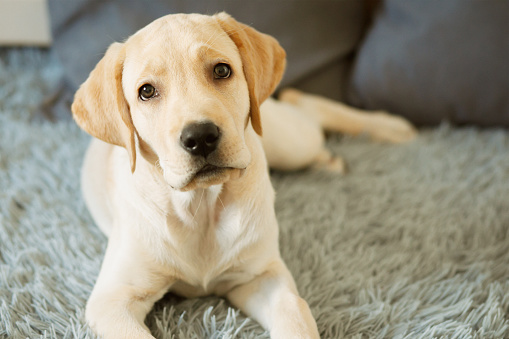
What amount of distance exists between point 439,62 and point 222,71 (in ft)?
7.10

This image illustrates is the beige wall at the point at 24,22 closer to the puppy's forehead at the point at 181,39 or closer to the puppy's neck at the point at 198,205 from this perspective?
the puppy's forehead at the point at 181,39

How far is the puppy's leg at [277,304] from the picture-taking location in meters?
1.69

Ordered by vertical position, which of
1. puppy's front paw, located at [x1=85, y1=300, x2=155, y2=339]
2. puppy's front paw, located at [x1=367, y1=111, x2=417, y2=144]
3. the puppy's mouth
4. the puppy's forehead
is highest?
the puppy's forehead

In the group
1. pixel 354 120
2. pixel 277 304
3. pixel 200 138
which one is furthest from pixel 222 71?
pixel 354 120

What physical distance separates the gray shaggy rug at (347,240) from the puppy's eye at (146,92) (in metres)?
0.81

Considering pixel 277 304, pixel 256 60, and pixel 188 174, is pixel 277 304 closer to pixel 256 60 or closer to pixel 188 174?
pixel 188 174

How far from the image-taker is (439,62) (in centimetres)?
335

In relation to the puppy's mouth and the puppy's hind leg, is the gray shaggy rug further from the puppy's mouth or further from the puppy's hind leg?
the puppy's mouth

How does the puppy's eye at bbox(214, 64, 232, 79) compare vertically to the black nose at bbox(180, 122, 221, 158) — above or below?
above

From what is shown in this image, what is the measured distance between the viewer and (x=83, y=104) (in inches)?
70.0

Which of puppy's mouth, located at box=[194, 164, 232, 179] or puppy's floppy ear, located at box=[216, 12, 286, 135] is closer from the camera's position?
puppy's mouth, located at box=[194, 164, 232, 179]

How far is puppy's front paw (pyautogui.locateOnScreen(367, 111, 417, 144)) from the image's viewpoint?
3.41 meters

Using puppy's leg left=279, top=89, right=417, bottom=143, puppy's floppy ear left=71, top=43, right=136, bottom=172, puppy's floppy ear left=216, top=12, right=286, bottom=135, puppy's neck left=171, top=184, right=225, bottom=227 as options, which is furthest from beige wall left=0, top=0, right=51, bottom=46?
puppy's neck left=171, top=184, right=225, bottom=227

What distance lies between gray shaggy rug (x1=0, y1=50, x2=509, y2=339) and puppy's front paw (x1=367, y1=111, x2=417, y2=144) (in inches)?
3.9
